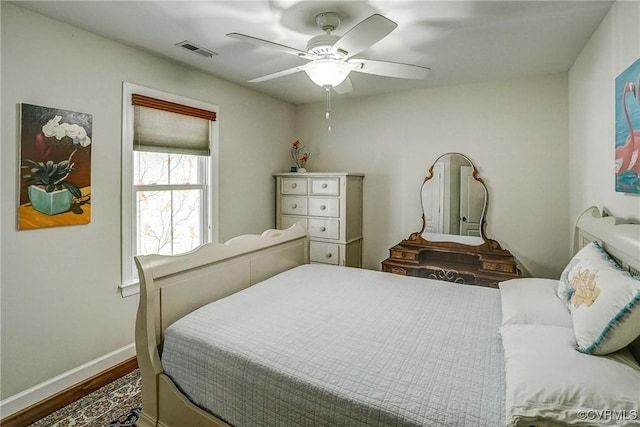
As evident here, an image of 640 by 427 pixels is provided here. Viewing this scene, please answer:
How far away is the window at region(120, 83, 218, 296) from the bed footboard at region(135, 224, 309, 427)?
1002mm

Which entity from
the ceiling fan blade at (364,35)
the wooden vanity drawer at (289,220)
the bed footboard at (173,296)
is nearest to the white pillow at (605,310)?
the ceiling fan blade at (364,35)

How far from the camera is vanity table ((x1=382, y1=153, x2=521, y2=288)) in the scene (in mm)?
3291

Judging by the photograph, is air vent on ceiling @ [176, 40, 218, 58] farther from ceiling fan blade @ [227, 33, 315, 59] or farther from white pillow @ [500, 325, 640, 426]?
white pillow @ [500, 325, 640, 426]

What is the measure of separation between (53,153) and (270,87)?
2.17m

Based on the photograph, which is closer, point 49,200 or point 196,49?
point 49,200

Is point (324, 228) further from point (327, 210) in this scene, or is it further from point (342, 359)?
point (342, 359)

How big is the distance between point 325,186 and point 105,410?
2709 mm

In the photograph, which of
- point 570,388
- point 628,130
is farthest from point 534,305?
point 628,130

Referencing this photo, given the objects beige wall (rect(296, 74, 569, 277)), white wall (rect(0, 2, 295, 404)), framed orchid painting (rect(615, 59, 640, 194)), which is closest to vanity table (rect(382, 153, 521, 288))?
beige wall (rect(296, 74, 569, 277))

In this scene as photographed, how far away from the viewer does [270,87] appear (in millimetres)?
3635

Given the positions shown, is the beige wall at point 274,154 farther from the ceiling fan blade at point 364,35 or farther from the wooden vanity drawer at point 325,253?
the ceiling fan blade at point 364,35

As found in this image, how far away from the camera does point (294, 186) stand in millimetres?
3990

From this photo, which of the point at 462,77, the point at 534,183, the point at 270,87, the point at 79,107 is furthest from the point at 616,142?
the point at 79,107

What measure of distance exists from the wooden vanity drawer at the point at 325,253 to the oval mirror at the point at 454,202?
994mm
